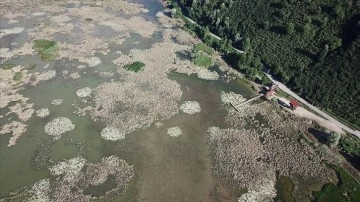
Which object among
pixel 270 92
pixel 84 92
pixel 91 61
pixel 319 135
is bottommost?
pixel 84 92

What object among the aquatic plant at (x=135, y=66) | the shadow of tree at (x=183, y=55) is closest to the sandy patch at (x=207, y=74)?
the shadow of tree at (x=183, y=55)

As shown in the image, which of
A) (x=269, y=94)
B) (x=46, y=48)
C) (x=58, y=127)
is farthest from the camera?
(x=46, y=48)

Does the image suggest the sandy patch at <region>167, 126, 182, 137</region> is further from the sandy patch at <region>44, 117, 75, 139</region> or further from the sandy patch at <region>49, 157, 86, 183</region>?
the sandy patch at <region>44, 117, 75, 139</region>

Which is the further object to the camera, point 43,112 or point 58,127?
point 43,112

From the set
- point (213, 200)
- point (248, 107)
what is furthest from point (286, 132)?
point (213, 200)

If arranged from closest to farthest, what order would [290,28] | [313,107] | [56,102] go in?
[56,102]
[313,107]
[290,28]

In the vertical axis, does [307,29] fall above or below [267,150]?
above

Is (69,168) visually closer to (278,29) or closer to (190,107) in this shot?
(190,107)

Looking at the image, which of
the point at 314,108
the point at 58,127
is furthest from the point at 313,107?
the point at 58,127
